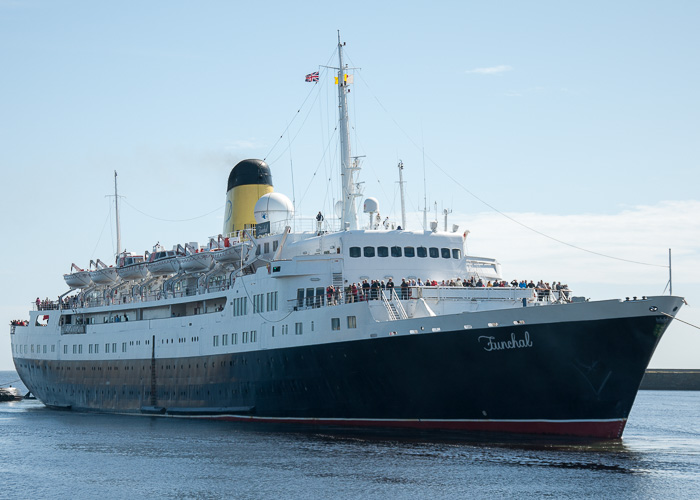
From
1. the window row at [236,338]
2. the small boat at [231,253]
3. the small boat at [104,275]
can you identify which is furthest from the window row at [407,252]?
the small boat at [104,275]

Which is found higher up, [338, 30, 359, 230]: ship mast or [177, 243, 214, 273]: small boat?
[338, 30, 359, 230]: ship mast

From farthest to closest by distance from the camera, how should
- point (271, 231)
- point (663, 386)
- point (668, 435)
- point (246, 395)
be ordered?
point (663, 386) < point (271, 231) < point (246, 395) < point (668, 435)

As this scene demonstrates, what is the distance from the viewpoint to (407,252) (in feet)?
131

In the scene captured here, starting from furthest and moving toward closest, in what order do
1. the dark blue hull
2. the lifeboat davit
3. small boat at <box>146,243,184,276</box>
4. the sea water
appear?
1. the lifeboat davit
2. small boat at <box>146,243,184,276</box>
3. the dark blue hull
4. the sea water

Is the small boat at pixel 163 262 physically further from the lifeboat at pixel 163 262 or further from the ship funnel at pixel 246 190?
the ship funnel at pixel 246 190

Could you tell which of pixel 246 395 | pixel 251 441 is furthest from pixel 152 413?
pixel 251 441

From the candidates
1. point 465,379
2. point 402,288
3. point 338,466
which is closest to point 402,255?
point 402,288

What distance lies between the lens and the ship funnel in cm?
5209

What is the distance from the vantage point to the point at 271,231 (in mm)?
45281

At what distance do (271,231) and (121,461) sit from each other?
16.8 m

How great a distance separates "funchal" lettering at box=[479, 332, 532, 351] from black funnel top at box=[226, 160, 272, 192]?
24098 millimetres

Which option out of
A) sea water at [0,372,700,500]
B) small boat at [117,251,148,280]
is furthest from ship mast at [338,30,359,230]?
small boat at [117,251,148,280]

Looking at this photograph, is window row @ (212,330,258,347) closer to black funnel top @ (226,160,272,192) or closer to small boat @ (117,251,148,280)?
black funnel top @ (226,160,272,192)

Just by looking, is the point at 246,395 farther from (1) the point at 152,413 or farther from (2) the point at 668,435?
(2) the point at 668,435
